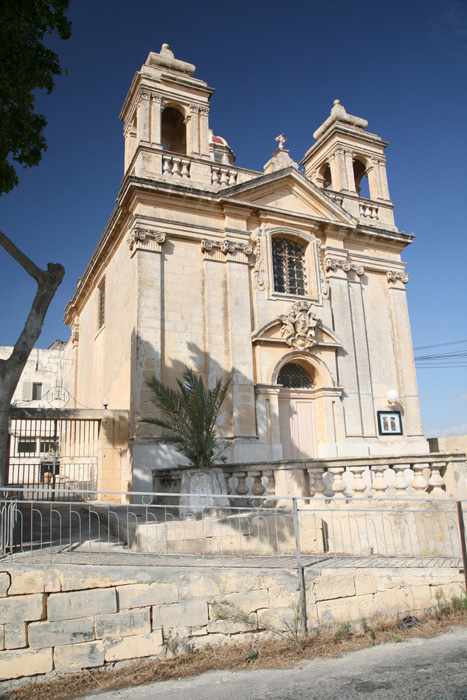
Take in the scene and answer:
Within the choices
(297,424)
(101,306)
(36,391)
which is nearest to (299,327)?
(297,424)

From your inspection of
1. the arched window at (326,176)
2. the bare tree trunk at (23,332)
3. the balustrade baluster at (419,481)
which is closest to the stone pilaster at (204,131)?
the arched window at (326,176)

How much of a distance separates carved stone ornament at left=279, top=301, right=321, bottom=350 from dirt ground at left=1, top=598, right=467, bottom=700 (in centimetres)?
917

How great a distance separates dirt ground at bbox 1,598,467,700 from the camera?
5234 millimetres

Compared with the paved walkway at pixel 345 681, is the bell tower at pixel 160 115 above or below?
above

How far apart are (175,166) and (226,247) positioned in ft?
9.22

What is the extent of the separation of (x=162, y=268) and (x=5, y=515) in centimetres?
874

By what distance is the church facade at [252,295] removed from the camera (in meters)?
13.9

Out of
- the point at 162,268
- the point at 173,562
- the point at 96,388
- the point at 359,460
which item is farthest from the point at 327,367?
the point at 173,562

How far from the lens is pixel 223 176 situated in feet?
51.7

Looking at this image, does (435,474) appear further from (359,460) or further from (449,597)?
(449,597)

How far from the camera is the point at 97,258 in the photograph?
1845 cm

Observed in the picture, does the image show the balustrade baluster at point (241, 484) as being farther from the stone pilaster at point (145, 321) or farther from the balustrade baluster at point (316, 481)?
the stone pilaster at point (145, 321)

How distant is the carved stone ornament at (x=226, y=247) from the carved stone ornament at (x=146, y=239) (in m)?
1.21

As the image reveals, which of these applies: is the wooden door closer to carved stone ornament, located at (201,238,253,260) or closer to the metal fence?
carved stone ornament, located at (201,238,253,260)
